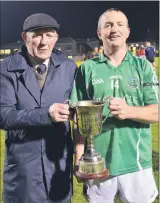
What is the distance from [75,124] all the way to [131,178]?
1.08 ft

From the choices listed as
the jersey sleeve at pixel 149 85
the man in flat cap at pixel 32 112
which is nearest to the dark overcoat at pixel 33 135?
the man in flat cap at pixel 32 112

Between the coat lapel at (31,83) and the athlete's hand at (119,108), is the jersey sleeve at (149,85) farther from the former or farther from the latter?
the coat lapel at (31,83)

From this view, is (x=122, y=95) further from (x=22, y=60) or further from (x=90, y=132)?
(x=22, y=60)

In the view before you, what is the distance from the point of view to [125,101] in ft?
4.55

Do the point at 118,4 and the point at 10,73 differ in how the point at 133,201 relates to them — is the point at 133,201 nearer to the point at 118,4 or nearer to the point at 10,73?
the point at 10,73

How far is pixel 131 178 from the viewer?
145 cm

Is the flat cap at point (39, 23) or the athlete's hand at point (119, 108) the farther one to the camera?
the flat cap at point (39, 23)

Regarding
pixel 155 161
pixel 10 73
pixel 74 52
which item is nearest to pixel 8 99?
pixel 10 73

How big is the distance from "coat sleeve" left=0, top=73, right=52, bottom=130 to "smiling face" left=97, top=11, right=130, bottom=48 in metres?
0.39

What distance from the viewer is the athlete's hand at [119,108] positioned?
49.6 inches

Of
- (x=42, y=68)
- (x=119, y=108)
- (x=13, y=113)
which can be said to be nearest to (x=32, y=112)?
(x=13, y=113)

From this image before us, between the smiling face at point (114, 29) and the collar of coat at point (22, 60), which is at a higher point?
A: the smiling face at point (114, 29)

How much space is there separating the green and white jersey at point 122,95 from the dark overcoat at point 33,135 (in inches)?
4.2

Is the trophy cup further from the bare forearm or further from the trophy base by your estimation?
the bare forearm
